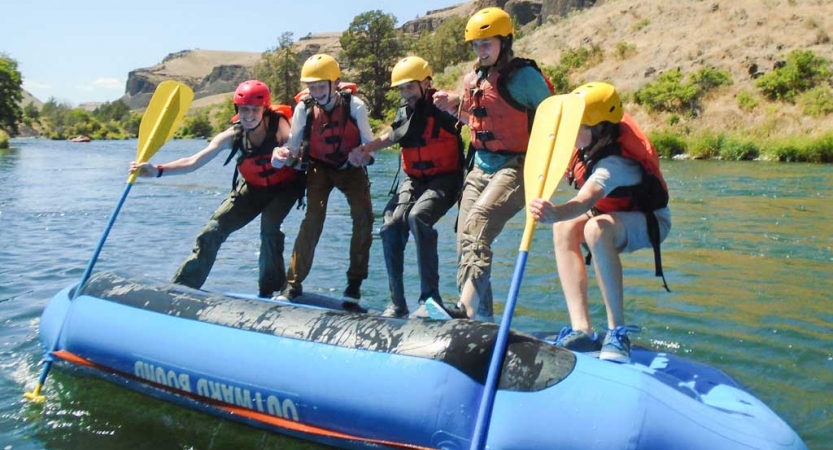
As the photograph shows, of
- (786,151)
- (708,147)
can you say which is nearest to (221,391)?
(786,151)

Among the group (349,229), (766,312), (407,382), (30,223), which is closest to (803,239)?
(766,312)

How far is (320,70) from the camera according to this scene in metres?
5.21

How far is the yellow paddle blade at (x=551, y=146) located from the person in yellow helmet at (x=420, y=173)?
1.06 meters

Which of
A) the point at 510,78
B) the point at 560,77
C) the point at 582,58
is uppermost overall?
the point at 582,58

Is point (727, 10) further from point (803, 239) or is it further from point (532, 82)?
point (532, 82)

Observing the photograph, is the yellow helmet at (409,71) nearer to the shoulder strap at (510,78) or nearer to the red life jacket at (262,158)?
the shoulder strap at (510,78)

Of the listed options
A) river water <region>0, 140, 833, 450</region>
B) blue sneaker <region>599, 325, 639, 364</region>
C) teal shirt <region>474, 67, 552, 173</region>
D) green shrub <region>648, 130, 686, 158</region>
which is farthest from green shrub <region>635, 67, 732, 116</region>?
blue sneaker <region>599, 325, 639, 364</region>

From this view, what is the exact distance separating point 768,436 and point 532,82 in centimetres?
229

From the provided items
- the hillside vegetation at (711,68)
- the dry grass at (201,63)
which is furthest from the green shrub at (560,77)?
the dry grass at (201,63)

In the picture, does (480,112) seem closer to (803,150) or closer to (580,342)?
(580,342)

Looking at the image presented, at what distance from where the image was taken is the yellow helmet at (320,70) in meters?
5.21

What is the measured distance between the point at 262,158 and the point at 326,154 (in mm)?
459

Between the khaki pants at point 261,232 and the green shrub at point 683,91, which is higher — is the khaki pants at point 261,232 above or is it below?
below

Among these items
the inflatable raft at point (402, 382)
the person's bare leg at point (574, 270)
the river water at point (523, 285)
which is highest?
the person's bare leg at point (574, 270)
